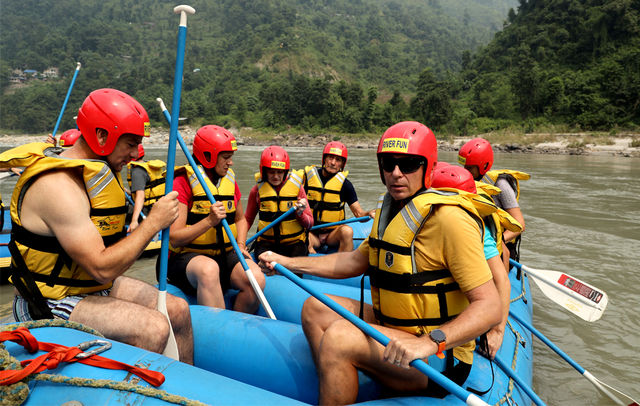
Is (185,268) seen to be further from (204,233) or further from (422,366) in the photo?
(422,366)

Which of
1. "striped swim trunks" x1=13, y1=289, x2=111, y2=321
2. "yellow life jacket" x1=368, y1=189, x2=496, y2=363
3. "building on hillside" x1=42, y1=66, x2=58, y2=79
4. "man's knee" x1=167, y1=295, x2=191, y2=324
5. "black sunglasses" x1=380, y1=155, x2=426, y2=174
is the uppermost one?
"building on hillside" x1=42, y1=66, x2=58, y2=79

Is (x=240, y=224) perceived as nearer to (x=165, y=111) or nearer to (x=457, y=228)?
(x=165, y=111)

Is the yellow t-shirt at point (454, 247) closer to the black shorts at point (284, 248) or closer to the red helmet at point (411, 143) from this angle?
the red helmet at point (411, 143)

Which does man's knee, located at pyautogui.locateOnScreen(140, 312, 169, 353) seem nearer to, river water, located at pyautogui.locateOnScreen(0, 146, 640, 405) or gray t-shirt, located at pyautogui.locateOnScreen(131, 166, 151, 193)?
river water, located at pyautogui.locateOnScreen(0, 146, 640, 405)

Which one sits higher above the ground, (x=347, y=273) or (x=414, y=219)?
(x=414, y=219)

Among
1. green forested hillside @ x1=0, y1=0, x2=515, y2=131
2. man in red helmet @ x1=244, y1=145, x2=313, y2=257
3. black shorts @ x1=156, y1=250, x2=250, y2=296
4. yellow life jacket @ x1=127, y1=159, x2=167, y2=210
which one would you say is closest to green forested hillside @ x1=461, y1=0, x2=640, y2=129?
green forested hillside @ x1=0, y1=0, x2=515, y2=131

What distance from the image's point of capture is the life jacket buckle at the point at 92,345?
5.66 ft

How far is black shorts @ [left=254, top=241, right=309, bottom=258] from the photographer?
457 cm

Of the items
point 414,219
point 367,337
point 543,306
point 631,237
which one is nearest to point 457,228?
point 414,219

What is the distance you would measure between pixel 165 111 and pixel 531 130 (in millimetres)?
43016

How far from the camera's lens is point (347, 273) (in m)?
2.40

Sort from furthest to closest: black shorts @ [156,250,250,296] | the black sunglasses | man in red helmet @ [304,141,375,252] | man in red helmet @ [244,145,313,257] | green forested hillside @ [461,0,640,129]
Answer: green forested hillside @ [461,0,640,129] < man in red helmet @ [304,141,375,252] < man in red helmet @ [244,145,313,257] < black shorts @ [156,250,250,296] < the black sunglasses

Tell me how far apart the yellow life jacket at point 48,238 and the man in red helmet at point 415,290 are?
1364 millimetres

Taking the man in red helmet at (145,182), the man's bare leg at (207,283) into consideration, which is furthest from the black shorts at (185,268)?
the man in red helmet at (145,182)
